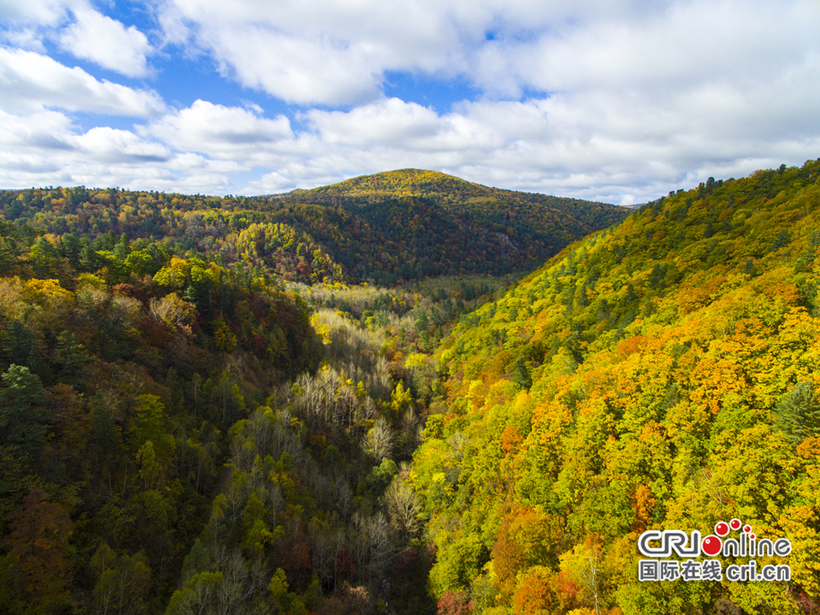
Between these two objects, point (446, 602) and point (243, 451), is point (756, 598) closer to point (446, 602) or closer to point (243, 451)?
point (446, 602)

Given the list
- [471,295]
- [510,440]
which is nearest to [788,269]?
[510,440]

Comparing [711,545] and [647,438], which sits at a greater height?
[647,438]

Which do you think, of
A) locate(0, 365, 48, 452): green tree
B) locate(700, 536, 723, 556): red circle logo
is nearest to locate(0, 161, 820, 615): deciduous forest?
locate(0, 365, 48, 452): green tree

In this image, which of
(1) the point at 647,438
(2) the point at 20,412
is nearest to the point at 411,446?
(1) the point at 647,438

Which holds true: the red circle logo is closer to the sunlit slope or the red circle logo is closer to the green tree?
the sunlit slope

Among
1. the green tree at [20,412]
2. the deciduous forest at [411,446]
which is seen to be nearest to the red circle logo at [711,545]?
the deciduous forest at [411,446]

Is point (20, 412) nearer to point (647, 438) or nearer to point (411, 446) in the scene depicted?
point (647, 438)

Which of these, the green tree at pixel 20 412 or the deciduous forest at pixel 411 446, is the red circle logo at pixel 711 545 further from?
the green tree at pixel 20 412

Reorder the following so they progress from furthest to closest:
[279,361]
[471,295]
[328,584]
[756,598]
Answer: [471,295] < [279,361] < [328,584] < [756,598]
